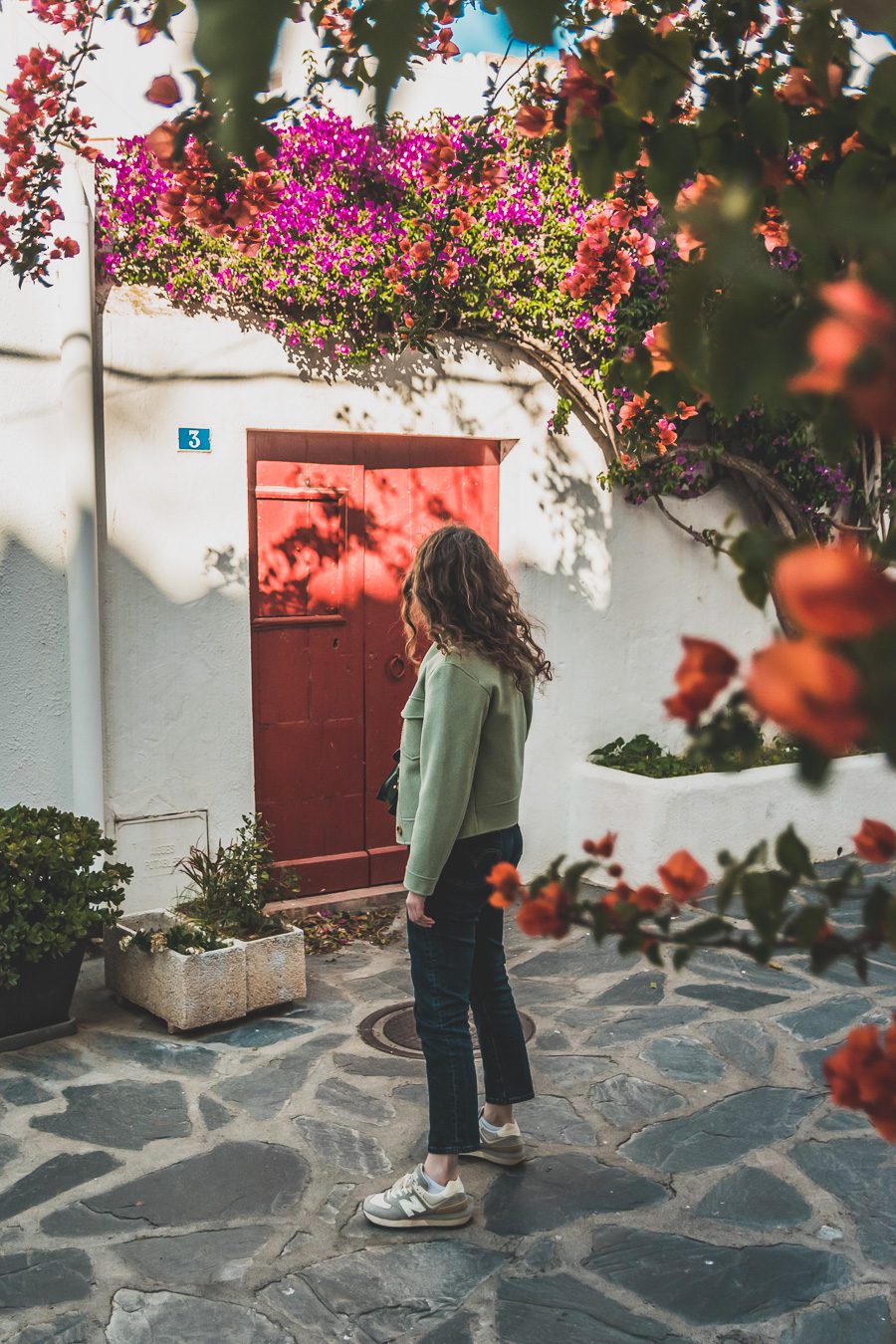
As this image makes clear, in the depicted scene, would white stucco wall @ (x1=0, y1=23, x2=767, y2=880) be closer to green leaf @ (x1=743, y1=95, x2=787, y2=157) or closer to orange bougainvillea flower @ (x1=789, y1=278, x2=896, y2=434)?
green leaf @ (x1=743, y1=95, x2=787, y2=157)

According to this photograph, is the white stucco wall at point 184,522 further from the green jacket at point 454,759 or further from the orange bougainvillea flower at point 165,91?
the orange bougainvillea flower at point 165,91

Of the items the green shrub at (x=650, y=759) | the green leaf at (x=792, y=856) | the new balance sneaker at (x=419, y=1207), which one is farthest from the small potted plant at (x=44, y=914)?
the green leaf at (x=792, y=856)

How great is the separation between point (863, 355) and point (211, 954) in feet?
15.1

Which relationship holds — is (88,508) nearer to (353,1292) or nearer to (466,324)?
(466,324)

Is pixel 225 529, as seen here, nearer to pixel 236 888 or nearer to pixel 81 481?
pixel 81 481

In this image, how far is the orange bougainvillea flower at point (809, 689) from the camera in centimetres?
69

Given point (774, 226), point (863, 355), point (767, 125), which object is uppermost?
point (774, 226)

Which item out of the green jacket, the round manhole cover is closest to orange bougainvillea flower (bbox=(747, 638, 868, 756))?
the green jacket

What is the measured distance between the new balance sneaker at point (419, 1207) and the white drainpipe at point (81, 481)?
106 inches

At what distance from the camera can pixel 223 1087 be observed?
4.50 meters

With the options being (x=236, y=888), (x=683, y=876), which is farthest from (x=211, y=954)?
(x=683, y=876)

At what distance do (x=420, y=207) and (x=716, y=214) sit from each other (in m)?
5.77

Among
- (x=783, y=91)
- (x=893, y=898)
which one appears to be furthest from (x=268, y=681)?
(x=893, y=898)

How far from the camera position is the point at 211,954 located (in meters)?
4.97
